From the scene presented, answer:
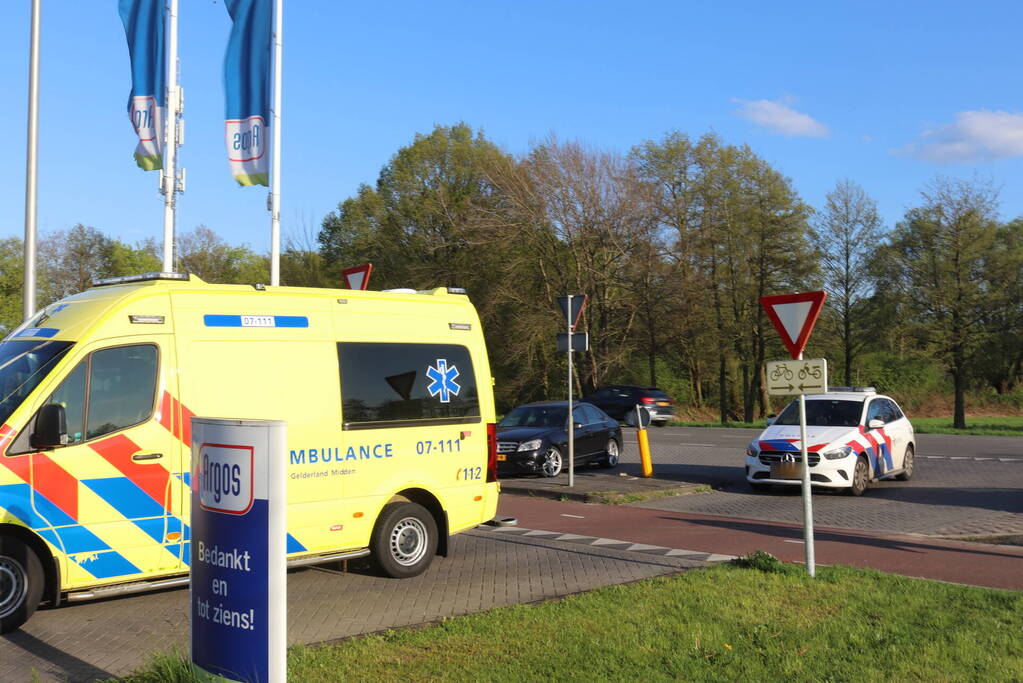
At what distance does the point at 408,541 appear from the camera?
9320mm

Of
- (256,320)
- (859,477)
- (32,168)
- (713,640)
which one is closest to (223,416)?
(256,320)

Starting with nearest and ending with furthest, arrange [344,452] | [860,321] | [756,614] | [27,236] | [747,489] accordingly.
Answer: [756,614] → [344,452] → [27,236] → [747,489] → [860,321]

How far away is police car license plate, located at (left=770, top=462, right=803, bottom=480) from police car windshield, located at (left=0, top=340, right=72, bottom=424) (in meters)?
11.6

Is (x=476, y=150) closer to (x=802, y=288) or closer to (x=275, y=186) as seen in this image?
(x=802, y=288)

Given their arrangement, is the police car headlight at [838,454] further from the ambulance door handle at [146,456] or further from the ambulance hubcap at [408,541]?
the ambulance door handle at [146,456]

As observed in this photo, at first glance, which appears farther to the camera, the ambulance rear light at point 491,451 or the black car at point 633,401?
the black car at point 633,401

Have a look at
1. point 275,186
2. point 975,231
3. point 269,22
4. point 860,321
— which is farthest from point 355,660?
point 860,321

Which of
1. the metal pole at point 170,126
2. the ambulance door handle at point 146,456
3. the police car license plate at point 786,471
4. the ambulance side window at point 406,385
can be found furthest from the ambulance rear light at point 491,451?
the metal pole at point 170,126

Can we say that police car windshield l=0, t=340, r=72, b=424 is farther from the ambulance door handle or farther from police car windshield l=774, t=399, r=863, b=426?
police car windshield l=774, t=399, r=863, b=426

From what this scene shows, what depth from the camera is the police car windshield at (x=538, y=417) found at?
19562mm

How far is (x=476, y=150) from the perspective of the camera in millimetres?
47125

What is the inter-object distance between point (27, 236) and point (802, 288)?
33.7 meters

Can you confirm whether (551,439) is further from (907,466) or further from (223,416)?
(223,416)

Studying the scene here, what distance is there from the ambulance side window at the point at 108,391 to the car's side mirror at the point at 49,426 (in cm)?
24
